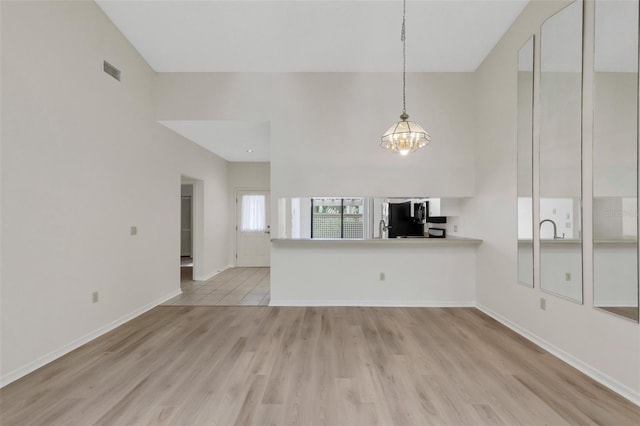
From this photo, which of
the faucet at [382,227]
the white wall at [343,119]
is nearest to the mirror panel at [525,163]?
the white wall at [343,119]

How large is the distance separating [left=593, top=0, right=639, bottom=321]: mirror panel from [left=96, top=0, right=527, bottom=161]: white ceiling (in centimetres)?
124

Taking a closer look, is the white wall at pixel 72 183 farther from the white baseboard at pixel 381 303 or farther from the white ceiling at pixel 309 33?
the white baseboard at pixel 381 303

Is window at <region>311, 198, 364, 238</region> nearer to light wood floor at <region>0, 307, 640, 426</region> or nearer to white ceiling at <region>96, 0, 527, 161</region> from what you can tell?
white ceiling at <region>96, 0, 527, 161</region>

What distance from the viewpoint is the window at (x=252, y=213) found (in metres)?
7.13

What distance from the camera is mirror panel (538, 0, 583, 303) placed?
92.0 inches

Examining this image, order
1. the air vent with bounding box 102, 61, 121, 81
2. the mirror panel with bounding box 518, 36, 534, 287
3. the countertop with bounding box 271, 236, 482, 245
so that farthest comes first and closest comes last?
the countertop with bounding box 271, 236, 482, 245 → the air vent with bounding box 102, 61, 121, 81 → the mirror panel with bounding box 518, 36, 534, 287

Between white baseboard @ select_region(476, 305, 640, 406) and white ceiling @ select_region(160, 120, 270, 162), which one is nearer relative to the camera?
white baseboard @ select_region(476, 305, 640, 406)

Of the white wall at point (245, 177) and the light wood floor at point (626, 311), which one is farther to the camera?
the white wall at point (245, 177)

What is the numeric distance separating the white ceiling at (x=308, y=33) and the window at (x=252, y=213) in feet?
10.3

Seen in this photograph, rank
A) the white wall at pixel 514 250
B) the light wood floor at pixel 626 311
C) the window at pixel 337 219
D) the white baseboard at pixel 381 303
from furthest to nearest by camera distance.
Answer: the window at pixel 337 219, the white baseboard at pixel 381 303, the white wall at pixel 514 250, the light wood floor at pixel 626 311

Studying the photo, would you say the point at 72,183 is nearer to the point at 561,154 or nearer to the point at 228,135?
the point at 228,135

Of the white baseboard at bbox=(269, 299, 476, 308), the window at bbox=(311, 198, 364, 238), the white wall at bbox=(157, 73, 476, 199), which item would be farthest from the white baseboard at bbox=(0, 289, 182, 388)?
the window at bbox=(311, 198, 364, 238)

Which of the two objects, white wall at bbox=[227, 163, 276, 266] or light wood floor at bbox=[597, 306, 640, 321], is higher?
white wall at bbox=[227, 163, 276, 266]

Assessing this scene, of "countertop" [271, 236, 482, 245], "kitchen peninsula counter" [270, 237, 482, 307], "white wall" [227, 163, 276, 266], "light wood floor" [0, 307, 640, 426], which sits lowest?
"light wood floor" [0, 307, 640, 426]
